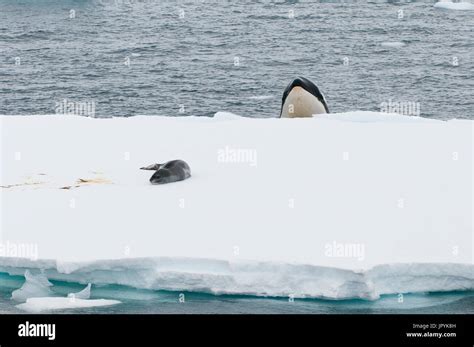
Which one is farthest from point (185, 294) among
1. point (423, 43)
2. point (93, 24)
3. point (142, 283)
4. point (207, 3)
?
point (207, 3)

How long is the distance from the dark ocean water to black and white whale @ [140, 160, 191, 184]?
18.1 m

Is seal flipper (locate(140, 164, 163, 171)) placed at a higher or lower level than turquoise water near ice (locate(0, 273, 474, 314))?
higher

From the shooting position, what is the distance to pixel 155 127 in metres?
17.6

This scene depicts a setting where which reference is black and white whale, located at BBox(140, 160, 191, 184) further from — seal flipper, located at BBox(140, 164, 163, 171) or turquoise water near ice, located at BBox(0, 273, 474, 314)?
turquoise water near ice, located at BBox(0, 273, 474, 314)

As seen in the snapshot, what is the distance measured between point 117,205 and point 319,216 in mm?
2507

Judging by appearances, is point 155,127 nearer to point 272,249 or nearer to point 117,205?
point 117,205

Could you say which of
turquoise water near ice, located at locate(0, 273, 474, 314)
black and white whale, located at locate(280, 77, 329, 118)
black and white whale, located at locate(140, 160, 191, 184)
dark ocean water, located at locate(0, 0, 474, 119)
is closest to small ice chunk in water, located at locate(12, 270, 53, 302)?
turquoise water near ice, located at locate(0, 273, 474, 314)

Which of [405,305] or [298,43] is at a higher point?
[298,43]

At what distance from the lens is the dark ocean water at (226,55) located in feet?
115

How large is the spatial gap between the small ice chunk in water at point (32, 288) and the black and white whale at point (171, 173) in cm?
302

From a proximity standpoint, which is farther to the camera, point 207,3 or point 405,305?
point 207,3

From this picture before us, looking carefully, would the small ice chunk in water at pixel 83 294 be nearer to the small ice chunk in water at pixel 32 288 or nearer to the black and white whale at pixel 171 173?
the small ice chunk in water at pixel 32 288

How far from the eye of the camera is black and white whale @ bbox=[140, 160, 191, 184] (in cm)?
1424

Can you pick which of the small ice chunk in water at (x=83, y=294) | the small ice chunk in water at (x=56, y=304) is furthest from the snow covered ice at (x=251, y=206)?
the small ice chunk in water at (x=56, y=304)
